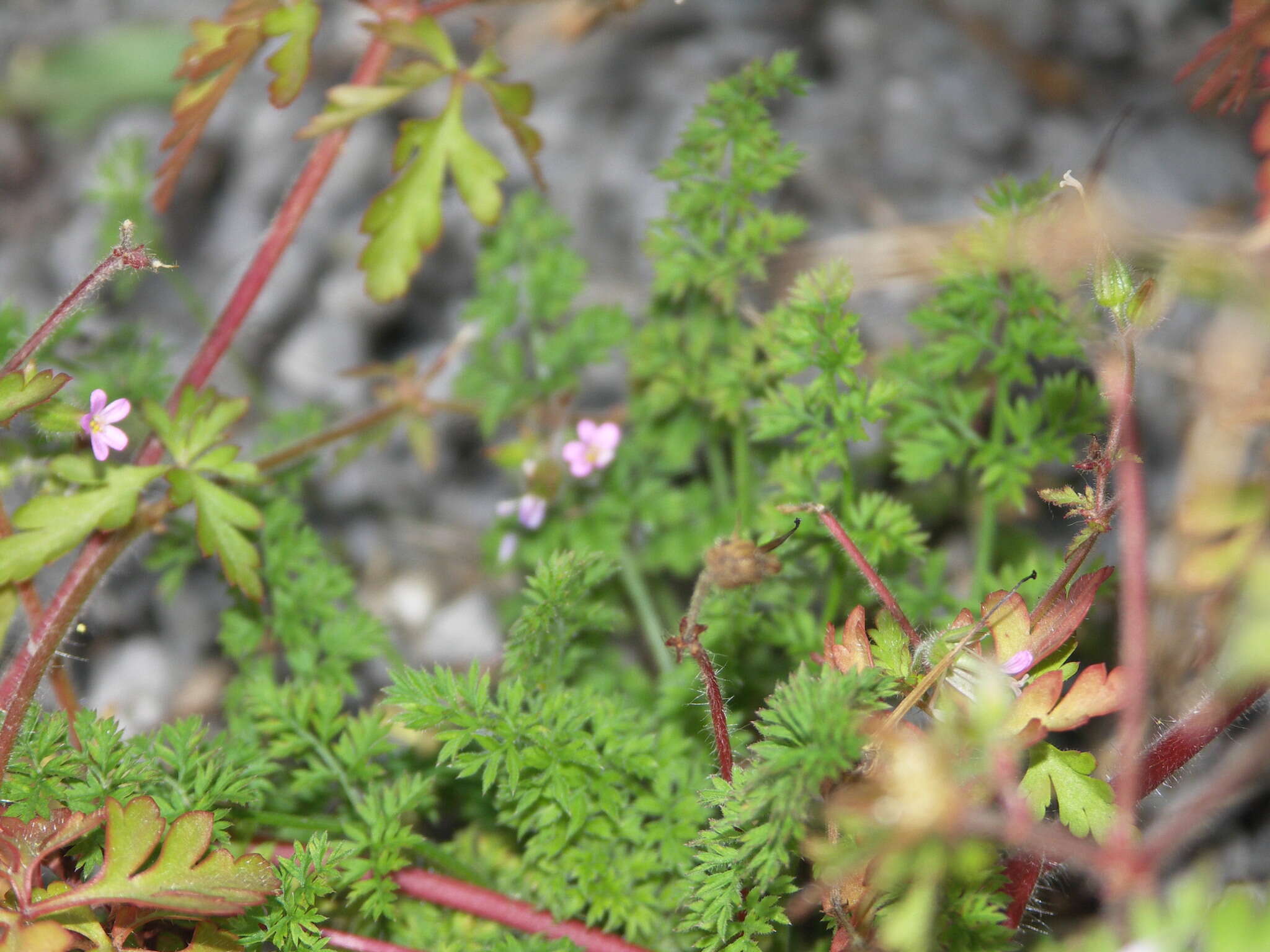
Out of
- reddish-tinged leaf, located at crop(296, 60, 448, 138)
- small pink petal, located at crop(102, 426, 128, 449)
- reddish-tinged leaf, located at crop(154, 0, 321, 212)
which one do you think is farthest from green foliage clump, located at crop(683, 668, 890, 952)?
reddish-tinged leaf, located at crop(154, 0, 321, 212)

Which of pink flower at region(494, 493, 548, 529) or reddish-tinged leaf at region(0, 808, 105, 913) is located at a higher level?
reddish-tinged leaf at region(0, 808, 105, 913)

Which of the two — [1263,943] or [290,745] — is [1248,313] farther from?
[290,745]

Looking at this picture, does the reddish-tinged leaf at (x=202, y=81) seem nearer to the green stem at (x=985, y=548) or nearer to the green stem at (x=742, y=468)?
the green stem at (x=742, y=468)

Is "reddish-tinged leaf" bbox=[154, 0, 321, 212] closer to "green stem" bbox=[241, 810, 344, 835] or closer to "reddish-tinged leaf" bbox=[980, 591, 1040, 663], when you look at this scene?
"green stem" bbox=[241, 810, 344, 835]

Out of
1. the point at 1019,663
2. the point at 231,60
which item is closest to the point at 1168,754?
the point at 1019,663

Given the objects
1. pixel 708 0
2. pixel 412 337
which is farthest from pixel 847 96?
pixel 412 337

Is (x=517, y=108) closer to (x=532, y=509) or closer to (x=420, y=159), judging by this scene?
(x=420, y=159)

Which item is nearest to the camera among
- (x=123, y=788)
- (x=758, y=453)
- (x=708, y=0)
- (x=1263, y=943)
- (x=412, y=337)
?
(x=1263, y=943)
